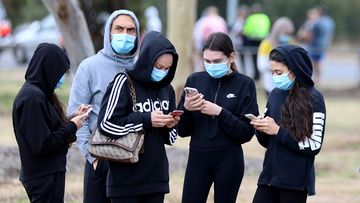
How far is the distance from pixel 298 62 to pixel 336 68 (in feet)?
89.1

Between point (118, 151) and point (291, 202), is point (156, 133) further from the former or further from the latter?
point (291, 202)

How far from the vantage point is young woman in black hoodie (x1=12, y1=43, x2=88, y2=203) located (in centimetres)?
681

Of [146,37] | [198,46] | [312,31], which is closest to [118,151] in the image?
[146,37]

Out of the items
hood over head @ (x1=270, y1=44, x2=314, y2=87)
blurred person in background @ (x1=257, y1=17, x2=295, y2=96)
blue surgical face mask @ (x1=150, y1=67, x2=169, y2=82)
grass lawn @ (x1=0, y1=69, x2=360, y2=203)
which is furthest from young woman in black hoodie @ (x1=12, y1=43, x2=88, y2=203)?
blurred person in background @ (x1=257, y1=17, x2=295, y2=96)

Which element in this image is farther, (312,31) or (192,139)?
(312,31)

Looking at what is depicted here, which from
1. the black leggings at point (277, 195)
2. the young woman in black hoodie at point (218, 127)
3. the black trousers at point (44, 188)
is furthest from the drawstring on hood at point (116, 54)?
the black leggings at point (277, 195)

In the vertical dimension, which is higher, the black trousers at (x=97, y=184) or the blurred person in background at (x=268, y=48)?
the black trousers at (x=97, y=184)

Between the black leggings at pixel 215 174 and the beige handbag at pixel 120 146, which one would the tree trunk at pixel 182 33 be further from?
the beige handbag at pixel 120 146

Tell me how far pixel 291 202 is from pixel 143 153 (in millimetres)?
1265

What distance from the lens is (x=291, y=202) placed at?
24.1ft

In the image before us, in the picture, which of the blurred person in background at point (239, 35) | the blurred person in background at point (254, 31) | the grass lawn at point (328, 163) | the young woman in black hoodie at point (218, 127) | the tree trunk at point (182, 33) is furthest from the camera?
the blurred person in background at point (239, 35)

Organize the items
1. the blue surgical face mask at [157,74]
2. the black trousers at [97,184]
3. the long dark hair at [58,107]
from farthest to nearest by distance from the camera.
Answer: the black trousers at [97,184]
the long dark hair at [58,107]
the blue surgical face mask at [157,74]

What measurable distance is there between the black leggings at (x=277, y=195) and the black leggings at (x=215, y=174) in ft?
0.88

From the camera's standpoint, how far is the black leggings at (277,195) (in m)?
7.34
